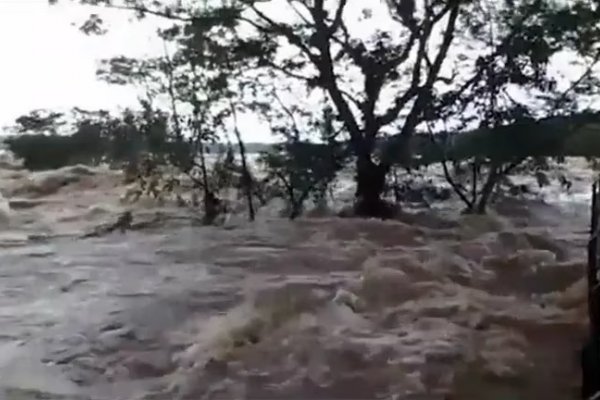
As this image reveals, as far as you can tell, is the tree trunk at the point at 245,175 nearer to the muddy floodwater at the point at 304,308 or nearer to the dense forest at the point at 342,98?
the dense forest at the point at 342,98

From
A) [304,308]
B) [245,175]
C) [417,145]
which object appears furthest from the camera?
[245,175]

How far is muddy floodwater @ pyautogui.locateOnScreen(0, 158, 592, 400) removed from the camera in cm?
190

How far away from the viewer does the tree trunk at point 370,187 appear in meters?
3.81

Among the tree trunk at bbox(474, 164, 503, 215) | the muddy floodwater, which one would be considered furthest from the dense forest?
the muddy floodwater

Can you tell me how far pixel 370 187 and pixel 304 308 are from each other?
5.00ft

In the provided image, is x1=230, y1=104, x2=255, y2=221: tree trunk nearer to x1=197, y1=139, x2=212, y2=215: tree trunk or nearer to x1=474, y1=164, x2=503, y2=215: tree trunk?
x1=197, y1=139, x2=212, y2=215: tree trunk

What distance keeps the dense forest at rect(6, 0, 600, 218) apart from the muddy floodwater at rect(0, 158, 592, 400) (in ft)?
0.69

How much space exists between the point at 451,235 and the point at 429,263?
0.61 m

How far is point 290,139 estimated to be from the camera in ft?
12.6

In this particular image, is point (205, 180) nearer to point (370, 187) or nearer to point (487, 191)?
point (370, 187)

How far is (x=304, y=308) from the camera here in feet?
7.76

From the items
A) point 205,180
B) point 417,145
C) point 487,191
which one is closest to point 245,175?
point 205,180

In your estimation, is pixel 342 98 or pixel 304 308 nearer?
pixel 304 308

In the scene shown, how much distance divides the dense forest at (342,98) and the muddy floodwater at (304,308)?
21cm
